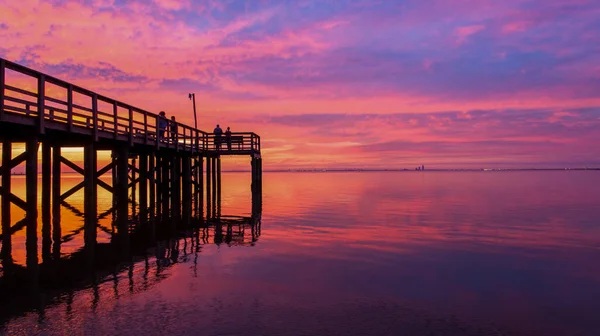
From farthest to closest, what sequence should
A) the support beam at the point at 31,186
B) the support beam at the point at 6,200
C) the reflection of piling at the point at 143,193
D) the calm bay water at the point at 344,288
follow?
the reflection of piling at the point at 143,193
the support beam at the point at 31,186
the support beam at the point at 6,200
the calm bay water at the point at 344,288

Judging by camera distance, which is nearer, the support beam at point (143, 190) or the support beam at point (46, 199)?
the support beam at point (46, 199)

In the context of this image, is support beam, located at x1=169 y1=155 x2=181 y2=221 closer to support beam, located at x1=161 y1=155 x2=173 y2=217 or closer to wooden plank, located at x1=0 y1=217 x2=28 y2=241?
support beam, located at x1=161 y1=155 x2=173 y2=217

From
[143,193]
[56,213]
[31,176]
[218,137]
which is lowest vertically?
[56,213]

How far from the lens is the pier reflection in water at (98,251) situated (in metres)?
7.64

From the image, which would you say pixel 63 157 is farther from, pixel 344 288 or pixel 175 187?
pixel 344 288

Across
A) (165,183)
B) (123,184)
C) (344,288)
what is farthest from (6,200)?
(165,183)

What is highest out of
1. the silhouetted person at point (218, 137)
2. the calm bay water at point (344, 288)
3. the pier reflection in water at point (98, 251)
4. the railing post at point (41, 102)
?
the silhouetted person at point (218, 137)

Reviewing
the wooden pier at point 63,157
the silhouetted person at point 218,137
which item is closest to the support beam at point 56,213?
the wooden pier at point 63,157

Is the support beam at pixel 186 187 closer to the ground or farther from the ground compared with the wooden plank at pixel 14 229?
farther from the ground

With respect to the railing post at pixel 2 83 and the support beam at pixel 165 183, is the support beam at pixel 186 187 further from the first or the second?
the railing post at pixel 2 83

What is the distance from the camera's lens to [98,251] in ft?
37.1

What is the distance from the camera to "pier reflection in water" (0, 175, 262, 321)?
25.1ft

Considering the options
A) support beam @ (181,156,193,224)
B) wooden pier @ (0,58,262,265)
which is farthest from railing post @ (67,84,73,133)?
support beam @ (181,156,193,224)

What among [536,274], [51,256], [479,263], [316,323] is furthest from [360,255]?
[51,256]
